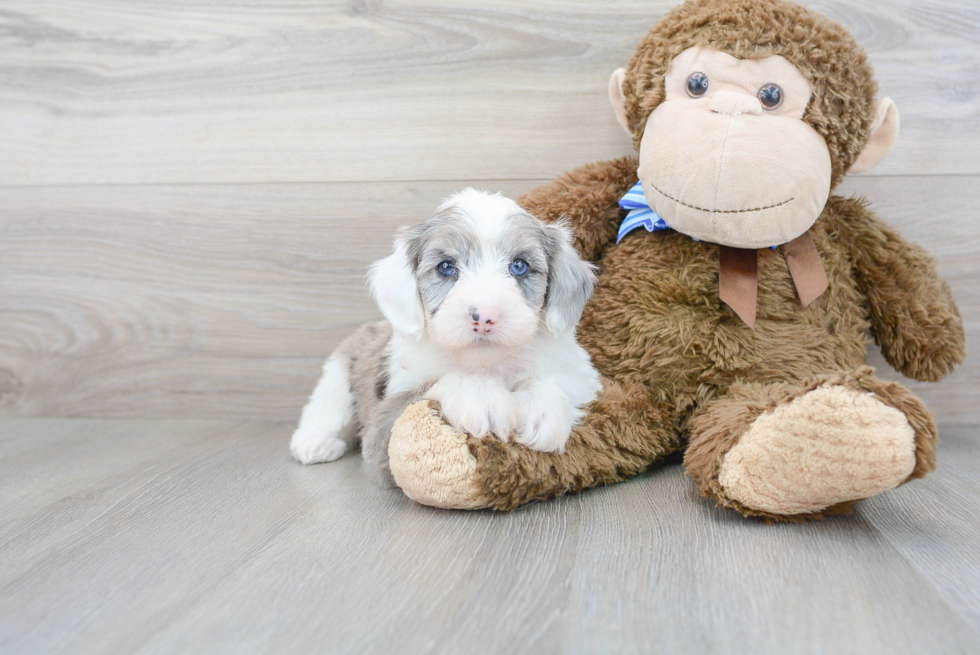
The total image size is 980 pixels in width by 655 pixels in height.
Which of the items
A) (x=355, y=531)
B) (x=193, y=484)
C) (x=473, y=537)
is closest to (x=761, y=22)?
Answer: (x=473, y=537)

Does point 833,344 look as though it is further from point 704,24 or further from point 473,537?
point 473,537

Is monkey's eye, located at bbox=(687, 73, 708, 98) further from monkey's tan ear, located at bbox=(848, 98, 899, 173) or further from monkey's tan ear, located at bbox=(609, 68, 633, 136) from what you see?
monkey's tan ear, located at bbox=(848, 98, 899, 173)

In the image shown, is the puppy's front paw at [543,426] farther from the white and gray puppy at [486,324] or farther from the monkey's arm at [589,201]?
the monkey's arm at [589,201]

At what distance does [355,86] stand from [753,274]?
43.2 inches

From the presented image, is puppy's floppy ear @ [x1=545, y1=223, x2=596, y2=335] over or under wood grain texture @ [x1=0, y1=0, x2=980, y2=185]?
under

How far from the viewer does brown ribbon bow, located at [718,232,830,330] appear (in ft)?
4.53

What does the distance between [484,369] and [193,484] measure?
65cm

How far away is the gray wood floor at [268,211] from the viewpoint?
126 cm

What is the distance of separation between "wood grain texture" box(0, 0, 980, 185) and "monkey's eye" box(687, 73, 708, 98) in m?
0.42

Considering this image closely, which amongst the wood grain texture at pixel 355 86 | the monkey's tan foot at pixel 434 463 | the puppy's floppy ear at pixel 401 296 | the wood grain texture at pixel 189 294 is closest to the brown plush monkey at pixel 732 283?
the monkey's tan foot at pixel 434 463

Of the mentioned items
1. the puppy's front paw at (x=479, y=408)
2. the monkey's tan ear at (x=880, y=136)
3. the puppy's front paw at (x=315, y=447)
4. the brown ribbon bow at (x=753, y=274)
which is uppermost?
the monkey's tan ear at (x=880, y=136)

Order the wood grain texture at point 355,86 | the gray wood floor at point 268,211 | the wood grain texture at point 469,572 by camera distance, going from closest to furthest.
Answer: the wood grain texture at point 469,572, the gray wood floor at point 268,211, the wood grain texture at point 355,86

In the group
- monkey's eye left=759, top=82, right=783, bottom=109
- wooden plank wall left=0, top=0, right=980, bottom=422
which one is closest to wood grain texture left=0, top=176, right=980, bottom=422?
wooden plank wall left=0, top=0, right=980, bottom=422

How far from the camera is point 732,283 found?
1.39 meters
